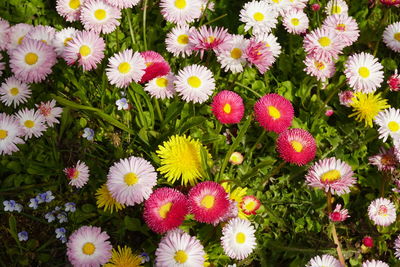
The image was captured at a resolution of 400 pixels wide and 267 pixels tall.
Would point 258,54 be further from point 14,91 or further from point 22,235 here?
point 22,235

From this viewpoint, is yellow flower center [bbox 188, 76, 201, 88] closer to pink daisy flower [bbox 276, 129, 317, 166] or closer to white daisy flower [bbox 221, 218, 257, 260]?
pink daisy flower [bbox 276, 129, 317, 166]

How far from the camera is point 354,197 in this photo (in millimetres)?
2646

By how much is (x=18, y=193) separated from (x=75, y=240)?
23.5 inches

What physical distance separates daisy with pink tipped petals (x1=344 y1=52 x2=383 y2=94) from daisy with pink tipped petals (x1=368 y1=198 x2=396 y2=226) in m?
0.64

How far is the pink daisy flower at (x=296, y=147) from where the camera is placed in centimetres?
214

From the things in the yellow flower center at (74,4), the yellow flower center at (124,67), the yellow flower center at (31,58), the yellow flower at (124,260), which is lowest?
the yellow flower at (124,260)

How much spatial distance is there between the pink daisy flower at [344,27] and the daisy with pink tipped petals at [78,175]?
Answer: 1.65 m

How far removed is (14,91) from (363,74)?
6.69 ft

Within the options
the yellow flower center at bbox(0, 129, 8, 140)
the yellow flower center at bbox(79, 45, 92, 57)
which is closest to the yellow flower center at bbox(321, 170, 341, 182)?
the yellow flower center at bbox(79, 45, 92, 57)

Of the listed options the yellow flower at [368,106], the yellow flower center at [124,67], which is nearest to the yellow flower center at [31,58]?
the yellow flower center at [124,67]

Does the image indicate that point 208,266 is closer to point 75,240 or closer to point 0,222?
point 75,240

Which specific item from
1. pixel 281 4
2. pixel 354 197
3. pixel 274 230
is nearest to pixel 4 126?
pixel 274 230

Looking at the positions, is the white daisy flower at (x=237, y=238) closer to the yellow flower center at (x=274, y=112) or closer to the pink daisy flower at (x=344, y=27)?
the yellow flower center at (x=274, y=112)

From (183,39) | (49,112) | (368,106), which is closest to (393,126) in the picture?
(368,106)
